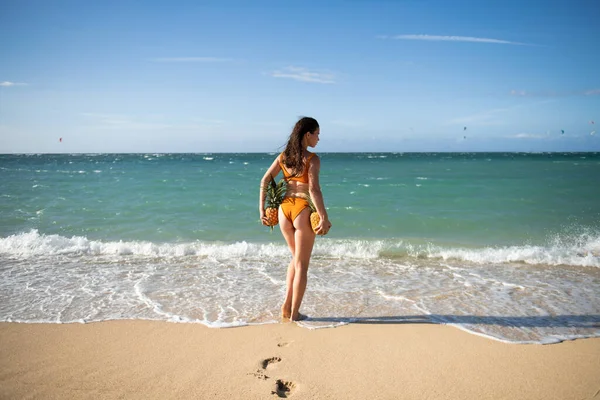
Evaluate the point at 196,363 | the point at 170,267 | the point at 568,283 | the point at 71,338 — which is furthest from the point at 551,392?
the point at 170,267

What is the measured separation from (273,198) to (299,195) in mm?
342

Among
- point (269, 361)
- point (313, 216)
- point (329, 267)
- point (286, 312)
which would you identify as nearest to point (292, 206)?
point (313, 216)

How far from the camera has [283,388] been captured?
317 cm

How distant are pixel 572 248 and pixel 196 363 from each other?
8812 millimetres

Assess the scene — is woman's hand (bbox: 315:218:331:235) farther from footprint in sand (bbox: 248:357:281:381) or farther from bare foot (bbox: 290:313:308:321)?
footprint in sand (bbox: 248:357:281:381)

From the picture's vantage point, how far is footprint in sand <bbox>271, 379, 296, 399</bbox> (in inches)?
121

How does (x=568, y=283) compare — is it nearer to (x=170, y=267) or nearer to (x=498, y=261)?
(x=498, y=261)

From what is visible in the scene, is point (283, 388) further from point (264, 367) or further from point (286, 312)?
point (286, 312)

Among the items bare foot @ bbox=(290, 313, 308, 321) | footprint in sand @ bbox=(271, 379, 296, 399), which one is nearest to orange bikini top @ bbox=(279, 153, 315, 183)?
bare foot @ bbox=(290, 313, 308, 321)

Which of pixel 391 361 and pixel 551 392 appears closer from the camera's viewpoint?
pixel 551 392

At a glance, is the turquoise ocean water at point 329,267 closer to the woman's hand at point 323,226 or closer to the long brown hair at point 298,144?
the woman's hand at point 323,226

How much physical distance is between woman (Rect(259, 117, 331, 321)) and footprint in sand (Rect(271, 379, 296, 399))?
4.16 feet

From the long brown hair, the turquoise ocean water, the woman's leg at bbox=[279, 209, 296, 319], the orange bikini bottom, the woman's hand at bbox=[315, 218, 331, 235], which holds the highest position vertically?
the long brown hair

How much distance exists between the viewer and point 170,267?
7.14 metres
